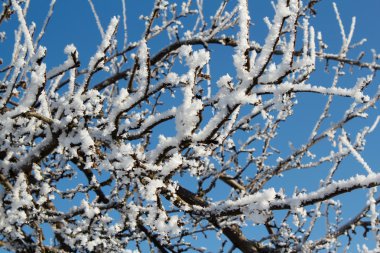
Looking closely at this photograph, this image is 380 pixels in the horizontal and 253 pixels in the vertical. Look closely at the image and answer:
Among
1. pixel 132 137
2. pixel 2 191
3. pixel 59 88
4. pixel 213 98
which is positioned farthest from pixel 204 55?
pixel 59 88

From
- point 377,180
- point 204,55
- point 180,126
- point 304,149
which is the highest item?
point 304,149

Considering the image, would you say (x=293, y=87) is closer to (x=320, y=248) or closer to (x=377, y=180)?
(x=377, y=180)

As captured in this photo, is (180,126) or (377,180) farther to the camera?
(180,126)

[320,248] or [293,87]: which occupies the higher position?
[320,248]

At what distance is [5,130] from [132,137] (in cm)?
85

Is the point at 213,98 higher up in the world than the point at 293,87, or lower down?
higher up

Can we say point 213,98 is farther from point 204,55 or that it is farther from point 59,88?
point 59,88

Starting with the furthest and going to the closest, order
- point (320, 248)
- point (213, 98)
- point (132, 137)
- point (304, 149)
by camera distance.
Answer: point (304, 149) → point (320, 248) → point (132, 137) → point (213, 98)

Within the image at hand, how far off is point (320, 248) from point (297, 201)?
3.22m

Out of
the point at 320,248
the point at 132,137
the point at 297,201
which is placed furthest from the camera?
the point at 320,248

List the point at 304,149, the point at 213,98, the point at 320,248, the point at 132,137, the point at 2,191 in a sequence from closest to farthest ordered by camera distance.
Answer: the point at 213,98
the point at 132,137
the point at 2,191
the point at 320,248
the point at 304,149

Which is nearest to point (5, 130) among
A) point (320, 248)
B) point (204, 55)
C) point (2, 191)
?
point (2, 191)

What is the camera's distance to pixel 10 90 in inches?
95.2

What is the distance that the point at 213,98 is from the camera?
2273 mm
